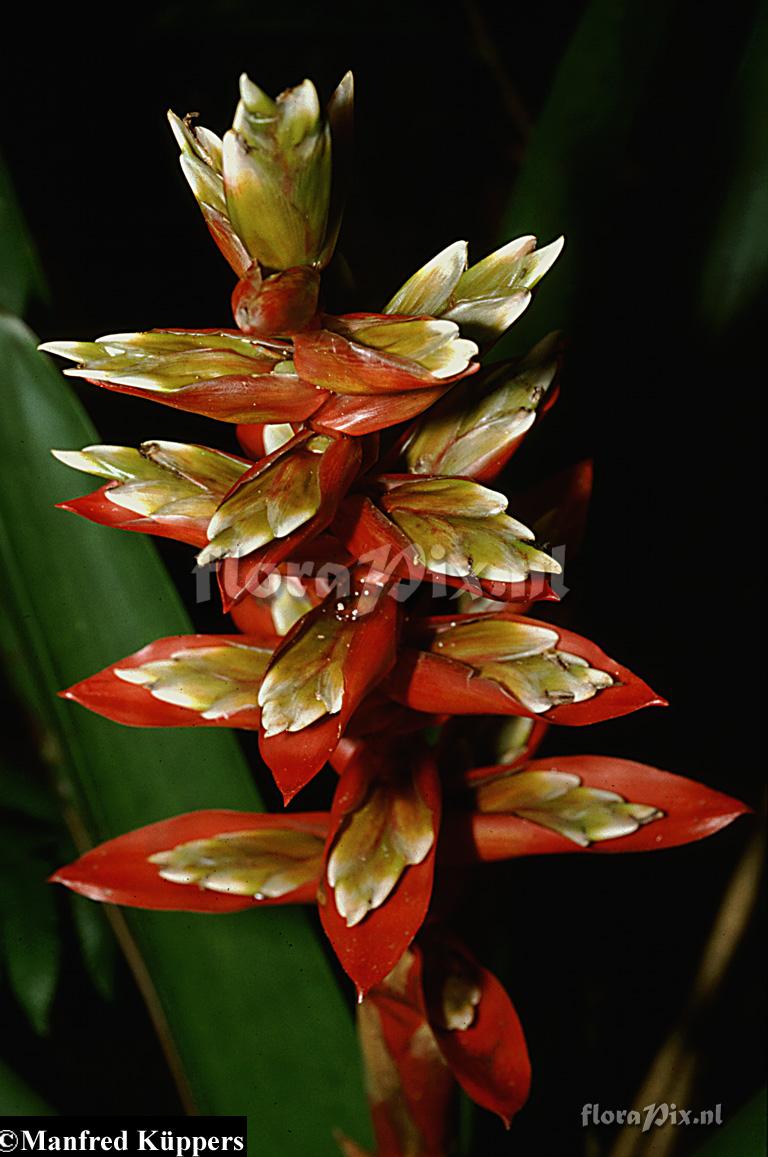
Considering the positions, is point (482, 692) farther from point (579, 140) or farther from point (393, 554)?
point (579, 140)

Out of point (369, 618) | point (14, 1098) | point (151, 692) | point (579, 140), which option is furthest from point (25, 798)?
point (579, 140)

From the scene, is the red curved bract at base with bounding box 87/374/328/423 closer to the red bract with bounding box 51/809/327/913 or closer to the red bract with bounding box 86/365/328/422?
the red bract with bounding box 86/365/328/422

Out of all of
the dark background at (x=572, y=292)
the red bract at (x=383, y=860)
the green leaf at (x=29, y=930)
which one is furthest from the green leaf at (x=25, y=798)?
the red bract at (x=383, y=860)

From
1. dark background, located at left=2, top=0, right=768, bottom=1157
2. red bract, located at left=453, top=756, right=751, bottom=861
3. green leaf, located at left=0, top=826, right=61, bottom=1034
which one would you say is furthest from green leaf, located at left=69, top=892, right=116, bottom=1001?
red bract, located at left=453, top=756, right=751, bottom=861

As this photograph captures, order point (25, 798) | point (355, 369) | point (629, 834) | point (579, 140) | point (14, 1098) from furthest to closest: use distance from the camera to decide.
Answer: point (25, 798) < point (579, 140) < point (14, 1098) < point (629, 834) < point (355, 369)

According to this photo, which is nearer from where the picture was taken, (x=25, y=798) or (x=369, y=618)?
(x=369, y=618)

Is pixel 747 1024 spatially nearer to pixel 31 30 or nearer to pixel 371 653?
pixel 371 653
